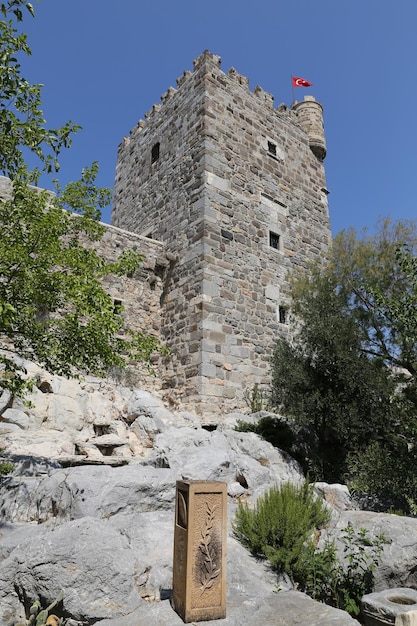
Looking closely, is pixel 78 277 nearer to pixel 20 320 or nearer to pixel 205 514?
pixel 20 320

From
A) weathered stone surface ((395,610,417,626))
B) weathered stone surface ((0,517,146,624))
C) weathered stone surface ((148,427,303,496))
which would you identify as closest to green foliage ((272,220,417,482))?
weathered stone surface ((148,427,303,496))

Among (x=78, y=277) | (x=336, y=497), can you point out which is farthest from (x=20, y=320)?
(x=336, y=497)

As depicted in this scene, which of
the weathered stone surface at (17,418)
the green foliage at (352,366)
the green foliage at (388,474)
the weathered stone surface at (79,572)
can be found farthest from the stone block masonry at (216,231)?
the weathered stone surface at (79,572)

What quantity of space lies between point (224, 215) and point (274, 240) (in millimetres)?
2388

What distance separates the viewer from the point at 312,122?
1695cm

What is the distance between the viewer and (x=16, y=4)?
14.8 feet

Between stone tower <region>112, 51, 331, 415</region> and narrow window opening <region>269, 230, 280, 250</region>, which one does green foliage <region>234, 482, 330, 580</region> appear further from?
narrow window opening <region>269, 230, 280, 250</region>

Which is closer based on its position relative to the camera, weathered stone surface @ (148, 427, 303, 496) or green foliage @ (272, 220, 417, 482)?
weathered stone surface @ (148, 427, 303, 496)

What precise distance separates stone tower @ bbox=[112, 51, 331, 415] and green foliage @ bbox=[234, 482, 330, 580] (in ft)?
17.3

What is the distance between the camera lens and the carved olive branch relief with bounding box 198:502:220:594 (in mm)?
3818

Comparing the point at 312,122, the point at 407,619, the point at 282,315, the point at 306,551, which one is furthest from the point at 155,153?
the point at 407,619

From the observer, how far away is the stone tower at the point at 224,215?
11.5 metres

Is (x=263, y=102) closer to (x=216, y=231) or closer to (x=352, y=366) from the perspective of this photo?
(x=216, y=231)

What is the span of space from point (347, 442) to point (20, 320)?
23.9 feet
